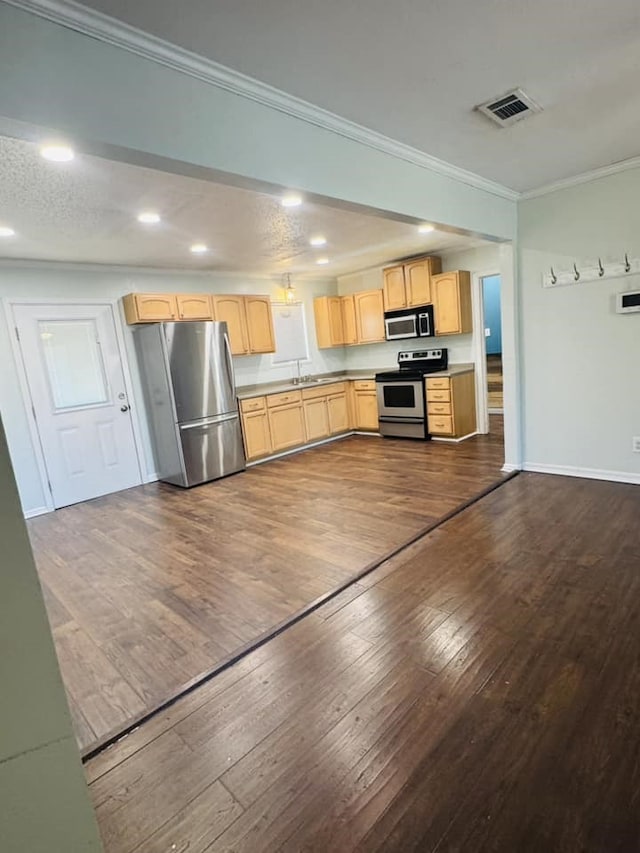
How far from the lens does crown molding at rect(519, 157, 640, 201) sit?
3.40 meters

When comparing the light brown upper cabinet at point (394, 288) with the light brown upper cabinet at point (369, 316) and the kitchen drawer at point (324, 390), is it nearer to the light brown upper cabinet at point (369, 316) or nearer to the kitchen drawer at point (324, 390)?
the light brown upper cabinet at point (369, 316)

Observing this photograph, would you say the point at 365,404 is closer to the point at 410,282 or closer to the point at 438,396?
the point at 438,396

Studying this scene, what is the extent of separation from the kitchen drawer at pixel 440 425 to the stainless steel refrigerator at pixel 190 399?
2.60 meters

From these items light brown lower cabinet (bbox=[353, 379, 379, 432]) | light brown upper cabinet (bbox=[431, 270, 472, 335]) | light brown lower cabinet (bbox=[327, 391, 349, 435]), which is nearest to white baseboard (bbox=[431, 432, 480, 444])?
light brown lower cabinet (bbox=[353, 379, 379, 432])

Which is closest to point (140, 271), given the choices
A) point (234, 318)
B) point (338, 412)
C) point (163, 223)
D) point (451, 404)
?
point (234, 318)

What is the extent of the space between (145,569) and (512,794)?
99.8 inches

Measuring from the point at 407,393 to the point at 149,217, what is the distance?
3965 millimetres

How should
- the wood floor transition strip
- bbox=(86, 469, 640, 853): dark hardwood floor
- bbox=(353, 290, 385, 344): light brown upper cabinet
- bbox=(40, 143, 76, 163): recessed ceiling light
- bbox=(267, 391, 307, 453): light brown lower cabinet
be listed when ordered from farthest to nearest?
1. bbox=(353, 290, 385, 344): light brown upper cabinet
2. bbox=(267, 391, 307, 453): light brown lower cabinet
3. bbox=(40, 143, 76, 163): recessed ceiling light
4. the wood floor transition strip
5. bbox=(86, 469, 640, 853): dark hardwood floor

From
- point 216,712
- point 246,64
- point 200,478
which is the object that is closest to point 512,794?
point 216,712

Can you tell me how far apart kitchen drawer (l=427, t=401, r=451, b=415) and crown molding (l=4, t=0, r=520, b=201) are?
355cm

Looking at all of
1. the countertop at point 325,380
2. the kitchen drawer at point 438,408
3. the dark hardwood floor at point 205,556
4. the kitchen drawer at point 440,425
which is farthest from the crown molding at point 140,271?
the kitchen drawer at point 440,425

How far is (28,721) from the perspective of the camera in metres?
0.78

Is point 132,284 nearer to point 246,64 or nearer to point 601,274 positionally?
point 246,64

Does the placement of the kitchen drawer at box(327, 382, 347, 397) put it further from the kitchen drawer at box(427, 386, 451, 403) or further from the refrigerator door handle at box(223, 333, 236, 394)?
the refrigerator door handle at box(223, 333, 236, 394)
